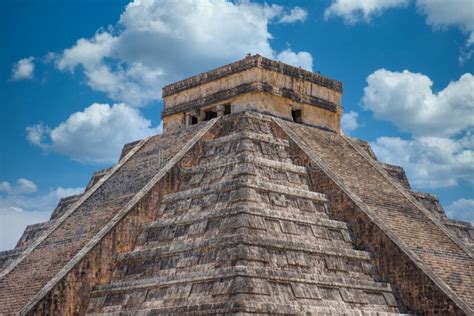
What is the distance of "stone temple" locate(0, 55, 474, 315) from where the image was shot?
14.0 metres

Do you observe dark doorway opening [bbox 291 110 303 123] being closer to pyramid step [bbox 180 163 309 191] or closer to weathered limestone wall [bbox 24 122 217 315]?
pyramid step [bbox 180 163 309 191]

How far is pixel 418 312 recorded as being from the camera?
49.0 ft

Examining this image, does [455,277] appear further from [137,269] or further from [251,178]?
[137,269]

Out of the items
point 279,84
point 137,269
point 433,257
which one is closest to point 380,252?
point 433,257

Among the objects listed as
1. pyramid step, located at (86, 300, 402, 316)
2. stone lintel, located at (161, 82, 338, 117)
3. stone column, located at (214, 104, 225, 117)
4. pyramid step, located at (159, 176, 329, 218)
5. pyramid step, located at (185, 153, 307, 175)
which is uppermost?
stone lintel, located at (161, 82, 338, 117)

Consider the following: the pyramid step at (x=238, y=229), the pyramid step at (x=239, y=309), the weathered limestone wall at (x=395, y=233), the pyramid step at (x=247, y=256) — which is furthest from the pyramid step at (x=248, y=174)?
the pyramid step at (x=239, y=309)

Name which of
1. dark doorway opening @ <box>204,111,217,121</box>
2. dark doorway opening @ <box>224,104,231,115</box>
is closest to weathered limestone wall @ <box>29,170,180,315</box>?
dark doorway opening @ <box>224,104,231,115</box>

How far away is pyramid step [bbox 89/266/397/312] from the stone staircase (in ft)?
0.07

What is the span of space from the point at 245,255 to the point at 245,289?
848 millimetres

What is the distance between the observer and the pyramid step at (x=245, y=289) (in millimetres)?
13234

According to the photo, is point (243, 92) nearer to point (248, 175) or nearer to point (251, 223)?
point (248, 175)

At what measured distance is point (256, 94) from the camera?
19859 millimetres

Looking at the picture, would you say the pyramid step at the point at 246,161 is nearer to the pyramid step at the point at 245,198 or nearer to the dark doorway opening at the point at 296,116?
the pyramid step at the point at 245,198

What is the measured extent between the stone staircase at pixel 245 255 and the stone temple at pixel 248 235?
0.03m
